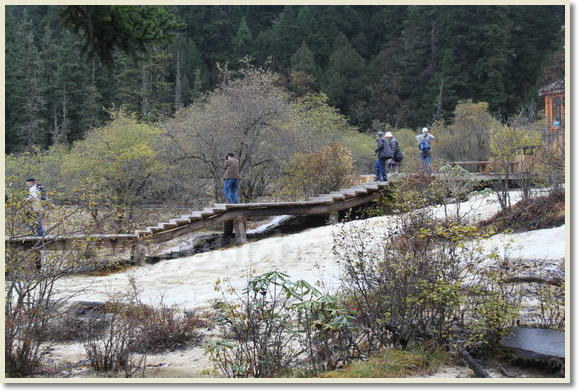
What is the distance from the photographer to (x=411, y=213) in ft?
30.9

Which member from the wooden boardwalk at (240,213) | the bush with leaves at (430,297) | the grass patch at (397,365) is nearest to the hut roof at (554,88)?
the wooden boardwalk at (240,213)

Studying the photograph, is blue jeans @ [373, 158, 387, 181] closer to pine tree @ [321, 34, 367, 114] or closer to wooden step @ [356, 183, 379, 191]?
wooden step @ [356, 183, 379, 191]

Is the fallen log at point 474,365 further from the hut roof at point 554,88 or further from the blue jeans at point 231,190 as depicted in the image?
the hut roof at point 554,88

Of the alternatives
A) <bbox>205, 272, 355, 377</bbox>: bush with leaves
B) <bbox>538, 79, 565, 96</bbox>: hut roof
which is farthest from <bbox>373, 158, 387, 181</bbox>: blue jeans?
<bbox>205, 272, 355, 377</bbox>: bush with leaves

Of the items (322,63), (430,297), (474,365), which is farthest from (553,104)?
(322,63)

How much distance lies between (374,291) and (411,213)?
5.76 ft

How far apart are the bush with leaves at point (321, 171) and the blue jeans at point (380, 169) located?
5.71 ft

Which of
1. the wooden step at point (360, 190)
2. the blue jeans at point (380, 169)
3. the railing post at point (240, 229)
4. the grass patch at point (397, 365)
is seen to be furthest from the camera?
the blue jeans at point (380, 169)

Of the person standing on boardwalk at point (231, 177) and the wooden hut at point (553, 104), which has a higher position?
the wooden hut at point (553, 104)

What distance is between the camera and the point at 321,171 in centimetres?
2319

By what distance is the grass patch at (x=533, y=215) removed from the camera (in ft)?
46.5

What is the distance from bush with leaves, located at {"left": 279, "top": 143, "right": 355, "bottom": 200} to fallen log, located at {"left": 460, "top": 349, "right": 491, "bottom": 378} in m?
15.8

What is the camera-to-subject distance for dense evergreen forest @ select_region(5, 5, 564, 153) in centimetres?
4106

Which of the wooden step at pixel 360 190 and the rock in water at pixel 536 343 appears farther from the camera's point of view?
the wooden step at pixel 360 190
